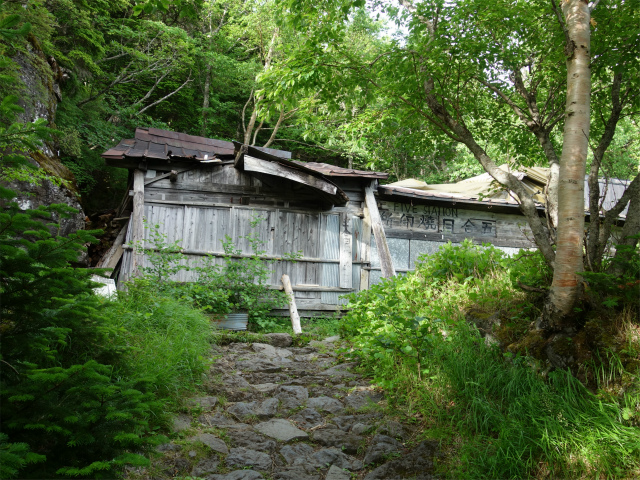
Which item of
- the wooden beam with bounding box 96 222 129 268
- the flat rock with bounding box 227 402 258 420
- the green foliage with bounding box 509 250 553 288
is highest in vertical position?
the green foliage with bounding box 509 250 553 288

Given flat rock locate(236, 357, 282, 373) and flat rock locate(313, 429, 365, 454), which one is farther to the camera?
flat rock locate(236, 357, 282, 373)

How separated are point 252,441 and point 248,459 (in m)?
0.31

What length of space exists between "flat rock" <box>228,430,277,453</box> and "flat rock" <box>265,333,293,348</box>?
335cm

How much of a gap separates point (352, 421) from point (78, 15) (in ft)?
41.2

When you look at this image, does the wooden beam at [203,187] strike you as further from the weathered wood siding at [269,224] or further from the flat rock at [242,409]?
the flat rock at [242,409]

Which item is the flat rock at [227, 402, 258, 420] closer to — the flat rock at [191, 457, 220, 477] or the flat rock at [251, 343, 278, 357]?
the flat rock at [191, 457, 220, 477]

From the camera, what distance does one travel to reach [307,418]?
4.30 meters

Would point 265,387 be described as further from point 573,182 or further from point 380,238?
point 380,238

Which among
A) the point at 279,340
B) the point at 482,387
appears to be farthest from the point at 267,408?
the point at 279,340

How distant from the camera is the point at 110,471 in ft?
7.00

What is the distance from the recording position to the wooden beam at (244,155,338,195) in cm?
908

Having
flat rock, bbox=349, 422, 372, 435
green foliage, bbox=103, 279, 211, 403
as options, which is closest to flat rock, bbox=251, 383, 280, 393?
green foliage, bbox=103, 279, 211, 403

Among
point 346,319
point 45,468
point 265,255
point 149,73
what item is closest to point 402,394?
point 346,319

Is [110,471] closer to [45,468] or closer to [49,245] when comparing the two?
[45,468]
